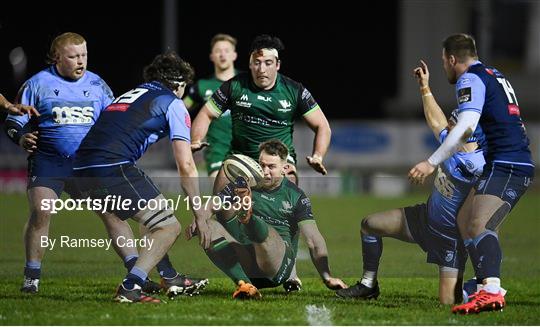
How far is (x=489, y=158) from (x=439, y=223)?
0.73 m

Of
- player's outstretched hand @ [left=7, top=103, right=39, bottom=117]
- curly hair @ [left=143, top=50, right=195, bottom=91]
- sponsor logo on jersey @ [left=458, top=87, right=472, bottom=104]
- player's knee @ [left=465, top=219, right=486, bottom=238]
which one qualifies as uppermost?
curly hair @ [left=143, top=50, right=195, bottom=91]

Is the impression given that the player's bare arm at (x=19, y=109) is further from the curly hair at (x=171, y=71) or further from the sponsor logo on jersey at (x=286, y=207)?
the sponsor logo on jersey at (x=286, y=207)

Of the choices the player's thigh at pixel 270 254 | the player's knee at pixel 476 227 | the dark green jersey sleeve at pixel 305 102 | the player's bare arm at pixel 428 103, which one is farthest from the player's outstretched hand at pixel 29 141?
the player's knee at pixel 476 227

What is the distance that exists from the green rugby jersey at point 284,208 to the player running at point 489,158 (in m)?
1.48

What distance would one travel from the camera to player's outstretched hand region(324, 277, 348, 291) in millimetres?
9047

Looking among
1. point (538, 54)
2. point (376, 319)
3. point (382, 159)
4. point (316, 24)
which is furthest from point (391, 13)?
point (376, 319)

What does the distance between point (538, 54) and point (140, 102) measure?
25.1 m

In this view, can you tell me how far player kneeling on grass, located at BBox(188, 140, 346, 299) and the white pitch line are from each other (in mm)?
609

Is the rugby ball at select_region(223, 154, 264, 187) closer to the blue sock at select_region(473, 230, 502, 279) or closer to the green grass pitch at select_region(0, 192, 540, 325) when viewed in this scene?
the green grass pitch at select_region(0, 192, 540, 325)

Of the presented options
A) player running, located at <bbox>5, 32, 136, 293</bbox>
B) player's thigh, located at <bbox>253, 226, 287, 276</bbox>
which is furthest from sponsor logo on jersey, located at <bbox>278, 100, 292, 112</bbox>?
player running, located at <bbox>5, 32, 136, 293</bbox>

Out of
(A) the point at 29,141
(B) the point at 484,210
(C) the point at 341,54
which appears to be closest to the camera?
(B) the point at 484,210

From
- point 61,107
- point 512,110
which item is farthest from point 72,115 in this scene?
point 512,110

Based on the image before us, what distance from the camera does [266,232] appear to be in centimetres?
891

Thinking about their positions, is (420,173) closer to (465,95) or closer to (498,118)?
(465,95)
